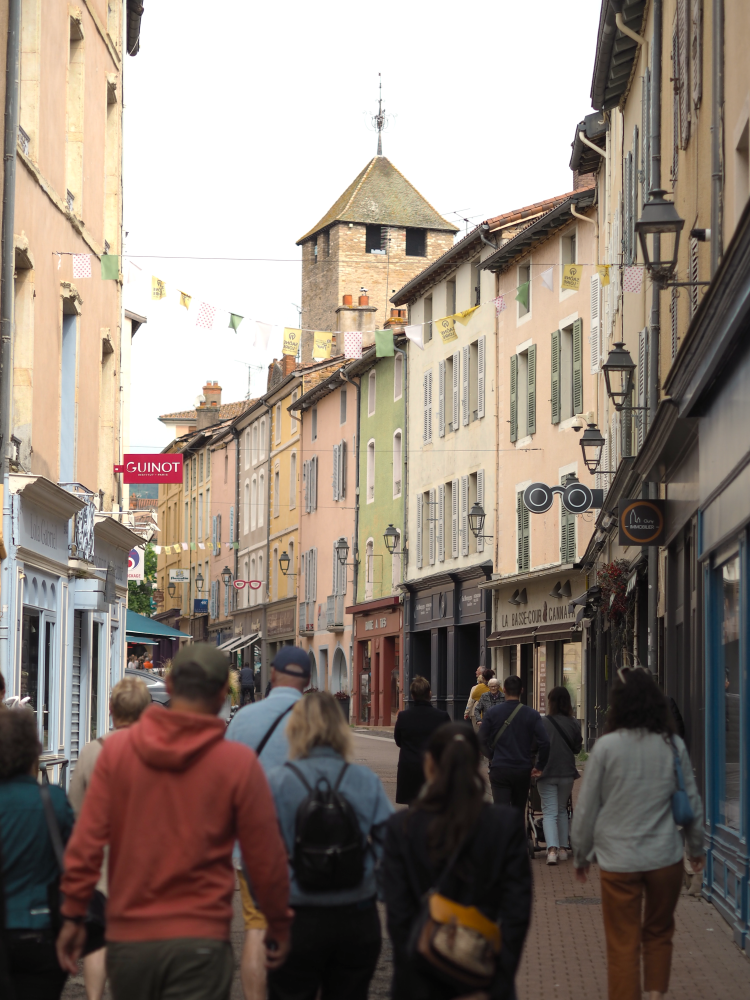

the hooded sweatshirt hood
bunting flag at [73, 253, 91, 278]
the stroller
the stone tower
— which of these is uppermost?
the stone tower

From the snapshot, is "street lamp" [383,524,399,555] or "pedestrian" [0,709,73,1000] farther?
"street lamp" [383,524,399,555]

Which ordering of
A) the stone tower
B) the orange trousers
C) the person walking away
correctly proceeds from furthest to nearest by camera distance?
the stone tower, the orange trousers, the person walking away

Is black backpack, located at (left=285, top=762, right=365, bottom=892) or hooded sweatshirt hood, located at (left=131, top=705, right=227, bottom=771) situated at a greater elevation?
hooded sweatshirt hood, located at (left=131, top=705, right=227, bottom=771)

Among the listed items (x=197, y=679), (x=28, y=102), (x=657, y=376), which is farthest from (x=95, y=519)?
(x=197, y=679)

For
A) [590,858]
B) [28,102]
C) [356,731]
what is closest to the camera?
[590,858]

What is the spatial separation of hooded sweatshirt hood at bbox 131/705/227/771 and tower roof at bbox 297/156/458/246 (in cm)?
5870

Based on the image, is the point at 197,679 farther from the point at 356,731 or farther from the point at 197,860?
the point at 356,731

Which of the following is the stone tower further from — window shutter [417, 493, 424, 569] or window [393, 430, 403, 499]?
window shutter [417, 493, 424, 569]

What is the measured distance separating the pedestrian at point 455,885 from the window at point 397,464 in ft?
125

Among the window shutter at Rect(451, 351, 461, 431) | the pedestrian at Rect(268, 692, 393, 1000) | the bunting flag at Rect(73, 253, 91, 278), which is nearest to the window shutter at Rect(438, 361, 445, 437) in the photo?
the window shutter at Rect(451, 351, 461, 431)

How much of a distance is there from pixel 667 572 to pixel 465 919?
38.2 ft

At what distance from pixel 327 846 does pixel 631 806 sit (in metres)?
2.02

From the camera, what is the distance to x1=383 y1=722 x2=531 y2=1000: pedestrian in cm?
443

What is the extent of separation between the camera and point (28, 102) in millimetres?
16531
